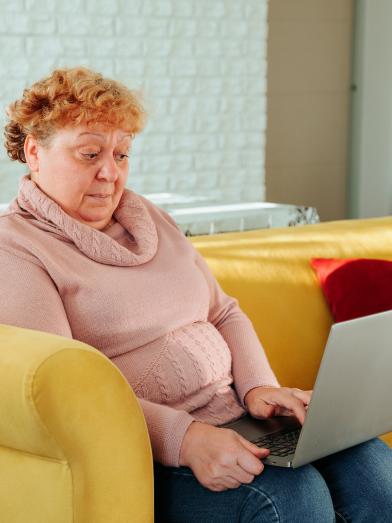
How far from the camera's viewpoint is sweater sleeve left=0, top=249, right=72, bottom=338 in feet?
5.58

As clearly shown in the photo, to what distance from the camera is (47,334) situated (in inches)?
61.9

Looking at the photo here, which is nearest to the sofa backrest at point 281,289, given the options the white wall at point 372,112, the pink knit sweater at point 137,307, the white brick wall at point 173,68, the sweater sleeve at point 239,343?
the sweater sleeve at point 239,343

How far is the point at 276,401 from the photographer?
1.90 meters

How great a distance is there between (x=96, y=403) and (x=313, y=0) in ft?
18.7

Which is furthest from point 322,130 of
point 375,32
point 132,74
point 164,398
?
point 164,398

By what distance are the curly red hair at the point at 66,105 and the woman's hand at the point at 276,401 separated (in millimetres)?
615

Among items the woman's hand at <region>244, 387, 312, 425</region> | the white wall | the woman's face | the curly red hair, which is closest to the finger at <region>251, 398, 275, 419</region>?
the woman's hand at <region>244, 387, 312, 425</region>

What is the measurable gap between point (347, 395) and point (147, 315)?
47 centimetres

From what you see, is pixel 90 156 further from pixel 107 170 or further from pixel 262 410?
pixel 262 410

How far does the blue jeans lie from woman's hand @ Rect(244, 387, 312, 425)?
0.12 metres

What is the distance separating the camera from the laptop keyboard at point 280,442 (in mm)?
1710

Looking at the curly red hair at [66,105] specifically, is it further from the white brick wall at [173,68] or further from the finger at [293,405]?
the white brick wall at [173,68]

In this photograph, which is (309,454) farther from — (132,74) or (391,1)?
(391,1)

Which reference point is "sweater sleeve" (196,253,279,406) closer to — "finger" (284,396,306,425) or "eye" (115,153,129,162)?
"finger" (284,396,306,425)
